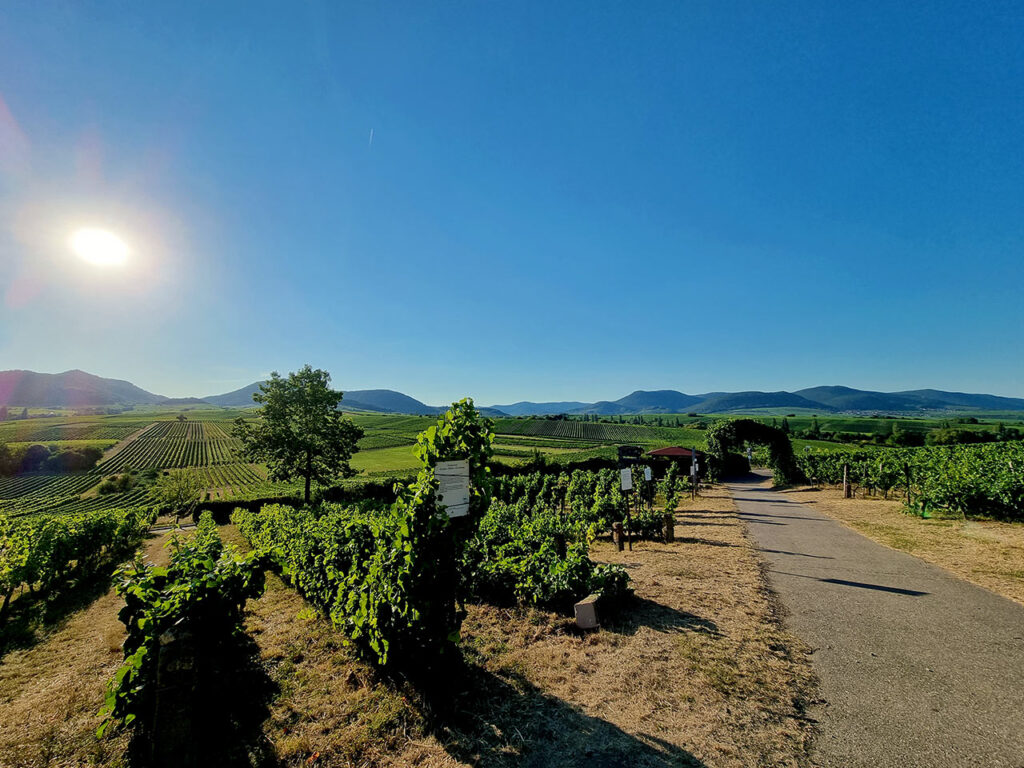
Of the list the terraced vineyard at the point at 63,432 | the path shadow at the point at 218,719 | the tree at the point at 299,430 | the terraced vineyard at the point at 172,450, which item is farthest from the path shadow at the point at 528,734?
the terraced vineyard at the point at 63,432

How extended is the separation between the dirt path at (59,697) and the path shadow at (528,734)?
3490mm

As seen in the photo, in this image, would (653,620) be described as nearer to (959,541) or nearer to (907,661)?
(907,661)

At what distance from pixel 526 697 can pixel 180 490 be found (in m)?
61.7

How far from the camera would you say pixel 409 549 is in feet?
15.6

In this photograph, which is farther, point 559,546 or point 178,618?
point 559,546

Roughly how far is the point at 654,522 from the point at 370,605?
11.0m

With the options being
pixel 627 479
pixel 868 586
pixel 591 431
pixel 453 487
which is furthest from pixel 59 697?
pixel 591 431

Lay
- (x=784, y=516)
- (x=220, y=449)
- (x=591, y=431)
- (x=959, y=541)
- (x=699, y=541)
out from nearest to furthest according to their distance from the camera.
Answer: (x=959, y=541) < (x=699, y=541) < (x=784, y=516) < (x=220, y=449) < (x=591, y=431)

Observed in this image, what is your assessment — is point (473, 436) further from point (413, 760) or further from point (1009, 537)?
point (1009, 537)

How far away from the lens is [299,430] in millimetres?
25797

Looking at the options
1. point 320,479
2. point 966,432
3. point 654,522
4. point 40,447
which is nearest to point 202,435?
point 40,447

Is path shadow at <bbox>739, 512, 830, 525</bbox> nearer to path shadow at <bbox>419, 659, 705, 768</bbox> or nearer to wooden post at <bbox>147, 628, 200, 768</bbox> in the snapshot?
path shadow at <bbox>419, 659, 705, 768</bbox>

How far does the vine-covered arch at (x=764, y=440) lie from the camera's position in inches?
1153

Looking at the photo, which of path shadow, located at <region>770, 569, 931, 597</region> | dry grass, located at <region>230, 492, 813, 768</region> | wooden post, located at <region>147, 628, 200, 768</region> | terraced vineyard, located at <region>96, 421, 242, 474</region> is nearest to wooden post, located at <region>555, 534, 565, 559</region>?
dry grass, located at <region>230, 492, 813, 768</region>
